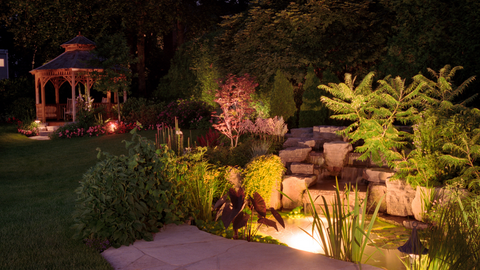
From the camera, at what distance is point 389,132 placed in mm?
7965

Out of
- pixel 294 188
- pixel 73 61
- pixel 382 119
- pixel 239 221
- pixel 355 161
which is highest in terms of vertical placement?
pixel 73 61

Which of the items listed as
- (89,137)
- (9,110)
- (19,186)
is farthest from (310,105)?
(9,110)

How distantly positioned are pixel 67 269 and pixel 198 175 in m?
2.66

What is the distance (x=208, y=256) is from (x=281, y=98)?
30.1 feet

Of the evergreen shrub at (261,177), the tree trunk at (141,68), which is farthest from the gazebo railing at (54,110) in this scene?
the evergreen shrub at (261,177)

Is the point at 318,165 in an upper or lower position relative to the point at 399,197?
upper

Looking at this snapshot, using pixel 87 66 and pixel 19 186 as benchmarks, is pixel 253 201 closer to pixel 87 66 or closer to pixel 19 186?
pixel 19 186

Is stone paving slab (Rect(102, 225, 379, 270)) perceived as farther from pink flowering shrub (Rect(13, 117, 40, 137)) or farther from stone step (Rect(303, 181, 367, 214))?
pink flowering shrub (Rect(13, 117, 40, 137))

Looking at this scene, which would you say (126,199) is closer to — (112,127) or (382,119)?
(382,119)

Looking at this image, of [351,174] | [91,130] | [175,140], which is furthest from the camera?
[91,130]

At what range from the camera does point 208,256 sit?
14.0ft

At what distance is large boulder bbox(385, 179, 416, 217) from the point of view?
724 centimetres

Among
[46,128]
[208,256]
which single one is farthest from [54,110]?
[208,256]

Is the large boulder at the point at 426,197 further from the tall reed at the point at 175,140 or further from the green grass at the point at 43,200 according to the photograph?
the green grass at the point at 43,200
